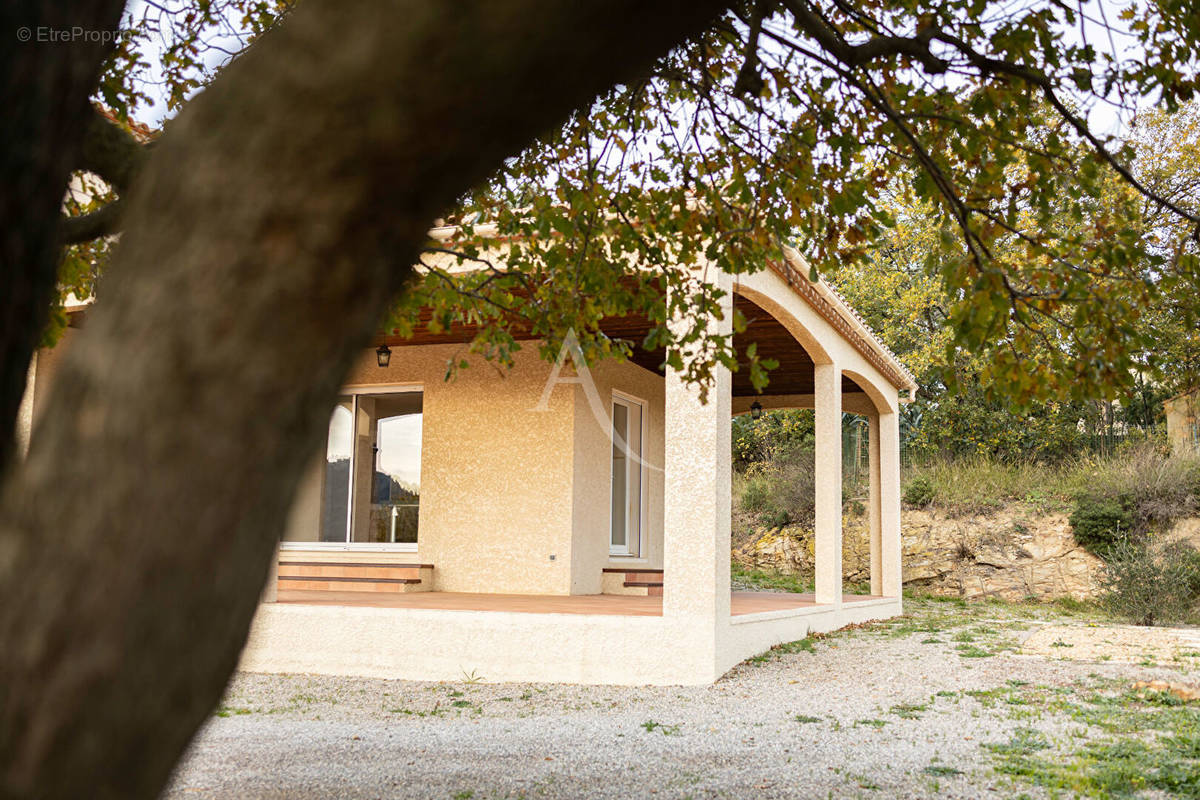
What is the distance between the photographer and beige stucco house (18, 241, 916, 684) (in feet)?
23.5

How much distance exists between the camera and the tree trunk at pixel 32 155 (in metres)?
1.22

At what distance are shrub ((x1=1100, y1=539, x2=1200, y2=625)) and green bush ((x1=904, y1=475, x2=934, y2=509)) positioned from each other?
4640 millimetres

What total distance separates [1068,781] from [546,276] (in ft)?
11.8

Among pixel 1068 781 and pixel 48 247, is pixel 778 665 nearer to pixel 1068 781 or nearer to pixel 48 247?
pixel 1068 781

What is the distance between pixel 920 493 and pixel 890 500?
4381 millimetres

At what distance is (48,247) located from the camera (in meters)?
1.29

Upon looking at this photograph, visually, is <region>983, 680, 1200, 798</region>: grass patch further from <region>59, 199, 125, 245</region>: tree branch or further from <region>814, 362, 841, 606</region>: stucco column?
<region>59, 199, 125, 245</region>: tree branch

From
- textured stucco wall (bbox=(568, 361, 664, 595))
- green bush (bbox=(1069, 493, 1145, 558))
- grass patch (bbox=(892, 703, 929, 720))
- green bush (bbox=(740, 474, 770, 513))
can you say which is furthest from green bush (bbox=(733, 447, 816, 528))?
grass patch (bbox=(892, 703, 929, 720))

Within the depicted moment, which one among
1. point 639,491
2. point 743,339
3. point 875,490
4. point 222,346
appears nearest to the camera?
point 222,346

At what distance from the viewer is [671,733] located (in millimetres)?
5500

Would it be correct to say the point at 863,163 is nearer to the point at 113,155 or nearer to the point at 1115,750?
the point at 1115,750

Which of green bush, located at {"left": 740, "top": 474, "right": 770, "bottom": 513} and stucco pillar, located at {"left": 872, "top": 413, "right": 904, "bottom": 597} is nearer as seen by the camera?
stucco pillar, located at {"left": 872, "top": 413, "right": 904, "bottom": 597}

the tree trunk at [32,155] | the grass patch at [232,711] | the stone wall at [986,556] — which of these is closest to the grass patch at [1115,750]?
the tree trunk at [32,155]

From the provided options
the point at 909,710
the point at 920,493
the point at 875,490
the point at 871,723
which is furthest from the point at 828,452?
the point at 920,493
